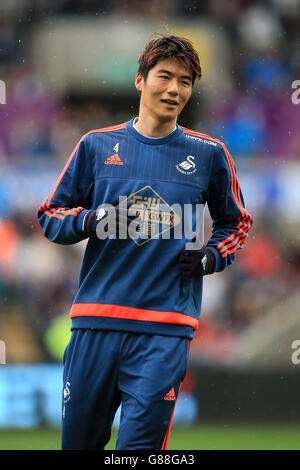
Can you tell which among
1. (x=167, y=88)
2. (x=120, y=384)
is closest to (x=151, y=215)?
(x=167, y=88)

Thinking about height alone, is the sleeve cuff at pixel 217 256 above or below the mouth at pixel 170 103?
below

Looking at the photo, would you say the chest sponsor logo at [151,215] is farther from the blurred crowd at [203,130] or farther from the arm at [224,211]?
the blurred crowd at [203,130]

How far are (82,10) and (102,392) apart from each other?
12824 millimetres

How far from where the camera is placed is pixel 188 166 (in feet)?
14.1

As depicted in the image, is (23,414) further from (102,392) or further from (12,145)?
(102,392)

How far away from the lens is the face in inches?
164

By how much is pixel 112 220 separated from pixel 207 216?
8.01 meters

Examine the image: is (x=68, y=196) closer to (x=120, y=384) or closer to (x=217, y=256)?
(x=217, y=256)

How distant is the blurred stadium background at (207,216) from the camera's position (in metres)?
9.89

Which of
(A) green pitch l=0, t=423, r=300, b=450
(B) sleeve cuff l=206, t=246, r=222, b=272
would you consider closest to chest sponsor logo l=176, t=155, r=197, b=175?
(B) sleeve cuff l=206, t=246, r=222, b=272

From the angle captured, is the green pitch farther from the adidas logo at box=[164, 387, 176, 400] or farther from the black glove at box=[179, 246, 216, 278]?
the black glove at box=[179, 246, 216, 278]

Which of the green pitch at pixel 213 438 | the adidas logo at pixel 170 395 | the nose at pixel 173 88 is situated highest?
the nose at pixel 173 88

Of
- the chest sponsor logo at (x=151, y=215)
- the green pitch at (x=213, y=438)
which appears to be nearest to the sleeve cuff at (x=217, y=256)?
the chest sponsor logo at (x=151, y=215)

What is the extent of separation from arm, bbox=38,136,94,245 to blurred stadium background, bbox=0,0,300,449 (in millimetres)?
4472
